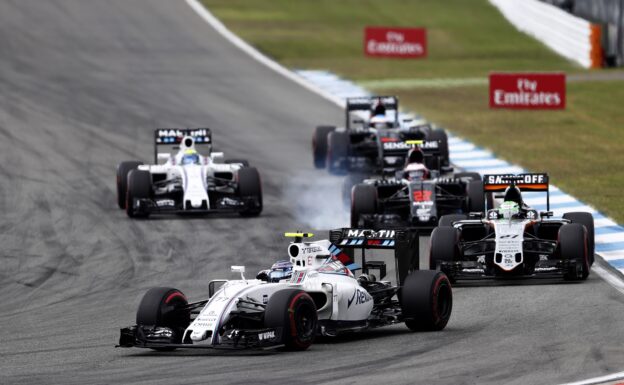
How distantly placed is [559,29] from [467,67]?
598cm

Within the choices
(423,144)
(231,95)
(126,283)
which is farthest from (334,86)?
(126,283)

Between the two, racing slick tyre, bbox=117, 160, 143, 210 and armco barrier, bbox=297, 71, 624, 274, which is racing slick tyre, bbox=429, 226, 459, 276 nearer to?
armco barrier, bbox=297, 71, 624, 274

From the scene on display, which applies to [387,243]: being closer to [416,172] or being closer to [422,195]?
[422,195]

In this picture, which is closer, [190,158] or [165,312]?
[165,312]

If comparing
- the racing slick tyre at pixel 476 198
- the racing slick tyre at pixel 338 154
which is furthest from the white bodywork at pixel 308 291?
the racing slick tyre at pixel 338 154

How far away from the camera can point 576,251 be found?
22.4 meters

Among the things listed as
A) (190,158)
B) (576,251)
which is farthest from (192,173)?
(576,251)

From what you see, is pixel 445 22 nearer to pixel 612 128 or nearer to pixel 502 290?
pixel 612 128

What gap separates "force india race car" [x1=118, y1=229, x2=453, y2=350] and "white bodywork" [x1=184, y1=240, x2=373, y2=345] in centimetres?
1

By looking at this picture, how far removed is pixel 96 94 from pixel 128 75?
4165 millimetres

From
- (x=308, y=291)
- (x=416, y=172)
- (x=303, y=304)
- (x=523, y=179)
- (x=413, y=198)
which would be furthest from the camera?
(x=416, y=172)

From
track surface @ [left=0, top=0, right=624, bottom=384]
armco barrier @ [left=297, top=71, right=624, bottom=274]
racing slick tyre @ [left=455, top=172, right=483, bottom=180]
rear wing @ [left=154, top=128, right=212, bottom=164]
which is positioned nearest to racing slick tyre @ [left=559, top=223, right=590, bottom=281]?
track surface @ [left=0, top=0, right=624, bottom=384]

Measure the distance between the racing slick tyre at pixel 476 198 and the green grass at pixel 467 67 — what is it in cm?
276

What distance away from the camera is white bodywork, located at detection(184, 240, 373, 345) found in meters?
16.9
